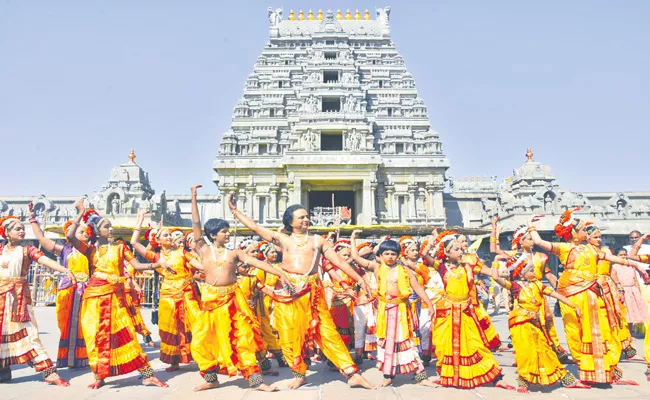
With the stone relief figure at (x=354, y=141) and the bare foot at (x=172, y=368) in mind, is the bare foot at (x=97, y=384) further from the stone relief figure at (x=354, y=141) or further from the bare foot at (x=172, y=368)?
the stone relief figure at (x=354, y=141)

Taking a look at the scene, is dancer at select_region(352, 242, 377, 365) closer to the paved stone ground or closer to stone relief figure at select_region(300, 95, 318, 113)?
the paved stone ground

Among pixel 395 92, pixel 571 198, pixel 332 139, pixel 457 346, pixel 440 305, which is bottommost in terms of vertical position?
pixel 457 346

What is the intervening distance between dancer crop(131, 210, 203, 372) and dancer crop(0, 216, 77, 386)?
46.9 inches

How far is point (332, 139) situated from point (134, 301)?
2596cm

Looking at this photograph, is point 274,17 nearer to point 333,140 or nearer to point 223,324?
point 333,140

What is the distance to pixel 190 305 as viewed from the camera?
6500mm

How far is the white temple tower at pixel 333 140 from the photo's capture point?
28.9 meters

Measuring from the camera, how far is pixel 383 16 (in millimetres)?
40531

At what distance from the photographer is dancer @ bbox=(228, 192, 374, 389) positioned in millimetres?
5395

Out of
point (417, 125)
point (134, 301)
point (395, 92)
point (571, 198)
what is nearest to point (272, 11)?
point (395, 92)

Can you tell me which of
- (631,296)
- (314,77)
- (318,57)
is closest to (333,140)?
(314,77)

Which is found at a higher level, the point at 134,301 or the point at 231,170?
the point at 231,170

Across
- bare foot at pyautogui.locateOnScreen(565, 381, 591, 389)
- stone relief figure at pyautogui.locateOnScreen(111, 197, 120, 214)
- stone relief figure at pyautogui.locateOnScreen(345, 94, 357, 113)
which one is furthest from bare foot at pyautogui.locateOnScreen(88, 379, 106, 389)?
stone relief figure at pyautogui.locateOnScreen(345, 94, 357, 113)

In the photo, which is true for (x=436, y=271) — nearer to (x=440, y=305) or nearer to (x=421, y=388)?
(x=440, y=305)
